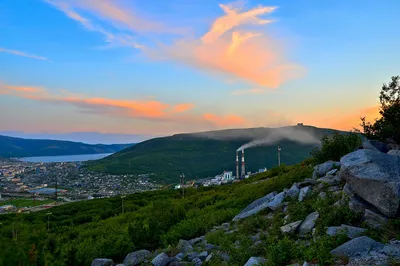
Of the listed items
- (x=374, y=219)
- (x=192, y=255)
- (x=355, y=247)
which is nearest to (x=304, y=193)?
(x=374, y=219)

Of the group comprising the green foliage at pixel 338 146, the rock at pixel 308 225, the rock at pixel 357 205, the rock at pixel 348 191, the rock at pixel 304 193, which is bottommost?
the rock at pixel 308 225

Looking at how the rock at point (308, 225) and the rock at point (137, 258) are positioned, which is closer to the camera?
the rock at point (308, 225)

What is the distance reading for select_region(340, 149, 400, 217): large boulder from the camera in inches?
374

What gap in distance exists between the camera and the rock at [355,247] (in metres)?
7.79

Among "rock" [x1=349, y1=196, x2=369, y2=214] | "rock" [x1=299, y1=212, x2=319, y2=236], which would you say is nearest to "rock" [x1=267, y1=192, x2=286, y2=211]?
"rock" [x1=299, y1=212, x2=319, y2=236]

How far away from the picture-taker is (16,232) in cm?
766

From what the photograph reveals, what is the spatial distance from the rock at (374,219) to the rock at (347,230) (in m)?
0.58

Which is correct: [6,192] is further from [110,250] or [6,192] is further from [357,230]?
[357,230]

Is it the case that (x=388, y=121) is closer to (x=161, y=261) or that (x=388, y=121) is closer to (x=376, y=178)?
(x=376, y=178)

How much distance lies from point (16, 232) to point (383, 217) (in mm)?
10978

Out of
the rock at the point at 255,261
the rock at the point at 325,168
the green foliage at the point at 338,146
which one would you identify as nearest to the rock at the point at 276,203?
the rock at the point at 325,168

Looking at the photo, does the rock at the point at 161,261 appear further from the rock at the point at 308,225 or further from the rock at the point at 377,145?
the rock at the point at 377,145

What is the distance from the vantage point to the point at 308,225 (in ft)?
35.3

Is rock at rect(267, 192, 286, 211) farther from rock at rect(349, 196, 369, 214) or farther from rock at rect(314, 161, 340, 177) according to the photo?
rock at rect(349, 196, 369, 214)
